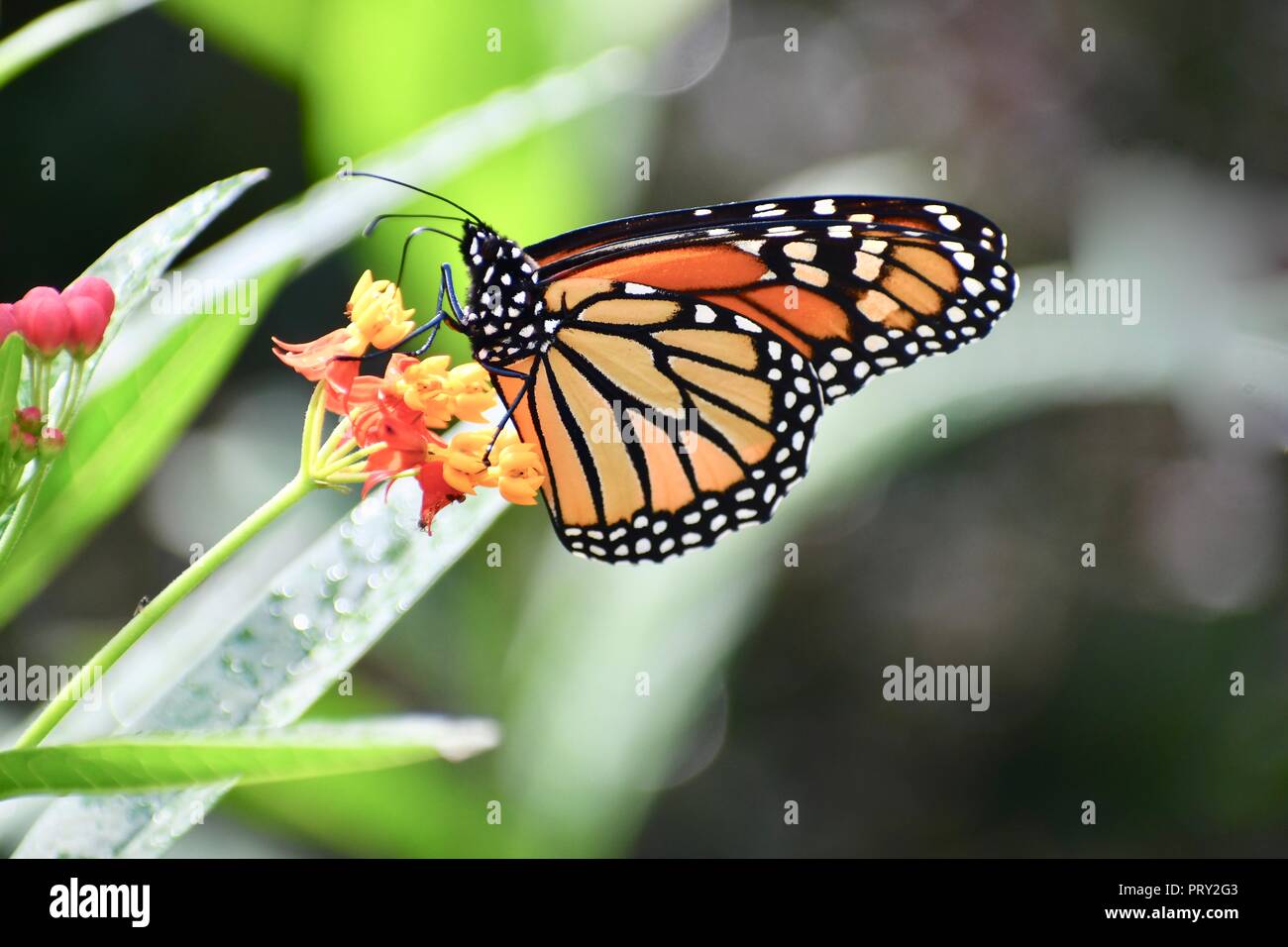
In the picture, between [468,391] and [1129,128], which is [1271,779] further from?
[468,391]

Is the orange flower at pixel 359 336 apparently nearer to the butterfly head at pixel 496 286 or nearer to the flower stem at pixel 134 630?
the flower stem at pixel 134 630

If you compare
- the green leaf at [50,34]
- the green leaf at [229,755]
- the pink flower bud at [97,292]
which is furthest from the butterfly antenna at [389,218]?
the green leaf at [229,755]

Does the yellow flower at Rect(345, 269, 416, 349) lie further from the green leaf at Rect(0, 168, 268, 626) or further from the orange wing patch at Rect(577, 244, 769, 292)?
the orange wing patch at Rect(577, 244, 769, 292)

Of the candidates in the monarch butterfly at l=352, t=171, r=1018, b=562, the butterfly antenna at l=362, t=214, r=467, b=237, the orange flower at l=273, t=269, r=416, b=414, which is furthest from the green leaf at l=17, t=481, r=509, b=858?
the butterfly antenna at l=362, t=214, r=467, b=237

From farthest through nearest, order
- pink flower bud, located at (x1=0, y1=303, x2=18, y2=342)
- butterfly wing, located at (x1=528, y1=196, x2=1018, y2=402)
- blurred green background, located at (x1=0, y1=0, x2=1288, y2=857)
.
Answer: blurred green background, located at (x1=0, y1=0, x2=1288, y2=857) < butterfly wing, located at (x1=528, y1=196, x2=1018, y2=402) < pink flower bud, located at (x1=0, y1=303, x2=18, y2=342)

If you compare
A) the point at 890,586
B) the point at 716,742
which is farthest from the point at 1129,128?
the point at 716,742

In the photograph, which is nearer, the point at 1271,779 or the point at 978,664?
the point at 1271,779
